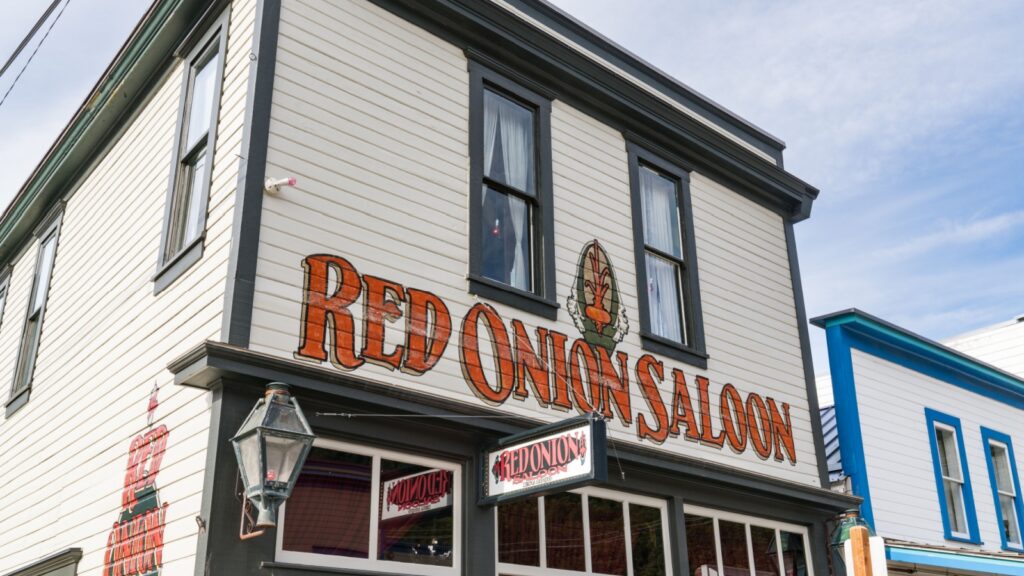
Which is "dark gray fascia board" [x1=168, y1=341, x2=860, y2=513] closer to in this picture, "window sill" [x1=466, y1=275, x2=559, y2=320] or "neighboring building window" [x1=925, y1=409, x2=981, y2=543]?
"window sill" [x1=466, y1=275, x2=559, y2=320]

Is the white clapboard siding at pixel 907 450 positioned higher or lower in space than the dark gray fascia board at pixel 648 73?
lower

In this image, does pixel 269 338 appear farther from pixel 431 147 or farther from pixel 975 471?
pixel 975 471

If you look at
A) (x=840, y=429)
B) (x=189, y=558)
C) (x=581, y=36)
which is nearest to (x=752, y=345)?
(x=840, y=429)

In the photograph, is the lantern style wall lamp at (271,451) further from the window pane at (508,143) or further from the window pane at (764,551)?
the window pane at (764,551)

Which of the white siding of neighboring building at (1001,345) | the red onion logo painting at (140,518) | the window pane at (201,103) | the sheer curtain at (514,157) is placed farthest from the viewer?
the white siding of neighboring building at (1001,345)

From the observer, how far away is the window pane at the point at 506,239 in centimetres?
929

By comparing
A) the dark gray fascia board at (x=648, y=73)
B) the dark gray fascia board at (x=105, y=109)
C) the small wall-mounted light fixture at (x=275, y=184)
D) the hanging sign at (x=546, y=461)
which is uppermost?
the dark gray fascia board at (x=648, y=73)

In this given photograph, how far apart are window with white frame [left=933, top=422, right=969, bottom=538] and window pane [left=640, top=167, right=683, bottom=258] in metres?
6.07

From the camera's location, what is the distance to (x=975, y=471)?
596 inches

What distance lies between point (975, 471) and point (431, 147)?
35.2ft

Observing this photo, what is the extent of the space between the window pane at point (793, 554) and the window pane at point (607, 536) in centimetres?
261

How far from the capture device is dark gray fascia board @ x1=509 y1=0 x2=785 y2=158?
10820 millimetres

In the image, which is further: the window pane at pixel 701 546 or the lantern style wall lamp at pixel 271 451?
the window pane at pixel 701 546

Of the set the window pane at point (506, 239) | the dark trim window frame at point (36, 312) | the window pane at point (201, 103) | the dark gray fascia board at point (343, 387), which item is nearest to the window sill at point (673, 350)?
the dark gray fascia board at point (343, 387)
